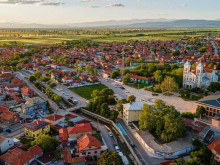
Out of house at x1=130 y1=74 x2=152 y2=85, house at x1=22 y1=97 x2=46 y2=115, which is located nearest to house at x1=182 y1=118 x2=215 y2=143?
house at x1=22 y1=97 x2=46 y2=115

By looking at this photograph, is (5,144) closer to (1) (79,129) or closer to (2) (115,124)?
(1) (79,129)

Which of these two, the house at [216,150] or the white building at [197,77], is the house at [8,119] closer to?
the house at [216,150]

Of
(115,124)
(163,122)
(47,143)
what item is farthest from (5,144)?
(163,122)

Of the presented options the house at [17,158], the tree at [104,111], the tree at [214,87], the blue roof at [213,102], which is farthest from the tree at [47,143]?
the tree at [214,87]

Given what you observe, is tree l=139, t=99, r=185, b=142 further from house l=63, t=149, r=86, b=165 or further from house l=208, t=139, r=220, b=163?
house l=63, t=149, r=86, b=165

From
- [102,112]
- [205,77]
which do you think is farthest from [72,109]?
[205,77]

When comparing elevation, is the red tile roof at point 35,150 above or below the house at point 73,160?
above
